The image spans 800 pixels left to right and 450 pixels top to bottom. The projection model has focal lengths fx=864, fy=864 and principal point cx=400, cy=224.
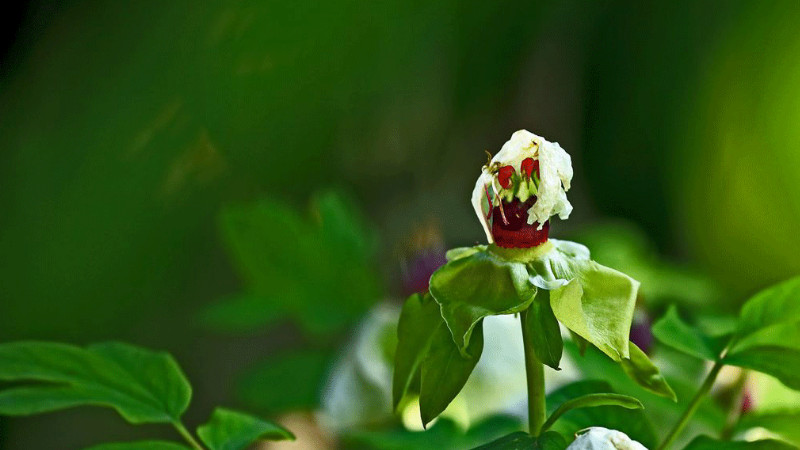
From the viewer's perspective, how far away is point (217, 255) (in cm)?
119

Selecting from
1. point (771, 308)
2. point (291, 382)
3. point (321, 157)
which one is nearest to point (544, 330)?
point (771, 308)

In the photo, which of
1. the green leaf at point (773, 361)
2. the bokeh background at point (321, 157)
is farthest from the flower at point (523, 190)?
the bokeh background at point (321, 157)

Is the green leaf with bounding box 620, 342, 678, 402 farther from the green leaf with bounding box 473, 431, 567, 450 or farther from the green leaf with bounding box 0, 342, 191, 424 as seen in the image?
the green leaf with bounding box 0, 342, 191, 424

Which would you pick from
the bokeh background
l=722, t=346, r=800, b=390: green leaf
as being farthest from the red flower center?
the bokeh background

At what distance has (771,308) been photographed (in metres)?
0.34

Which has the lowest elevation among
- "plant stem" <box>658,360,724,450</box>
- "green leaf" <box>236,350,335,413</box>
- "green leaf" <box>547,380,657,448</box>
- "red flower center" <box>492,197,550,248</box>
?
"green leaf" <box>236,350,335,413</box>

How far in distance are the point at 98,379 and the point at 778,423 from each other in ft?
0.95

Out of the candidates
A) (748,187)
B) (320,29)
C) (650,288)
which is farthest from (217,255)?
(748,187)

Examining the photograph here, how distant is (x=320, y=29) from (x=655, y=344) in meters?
0.70

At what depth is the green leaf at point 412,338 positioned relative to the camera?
279 millimetres

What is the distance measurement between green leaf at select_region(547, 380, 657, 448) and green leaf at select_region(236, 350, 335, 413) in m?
0.30

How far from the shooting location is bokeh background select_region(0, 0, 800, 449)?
0.71 metres

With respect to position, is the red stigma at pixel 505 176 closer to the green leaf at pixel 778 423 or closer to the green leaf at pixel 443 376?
the green leaf at pixel 443 376

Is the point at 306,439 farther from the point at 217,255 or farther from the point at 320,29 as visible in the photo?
the point at 320,29
